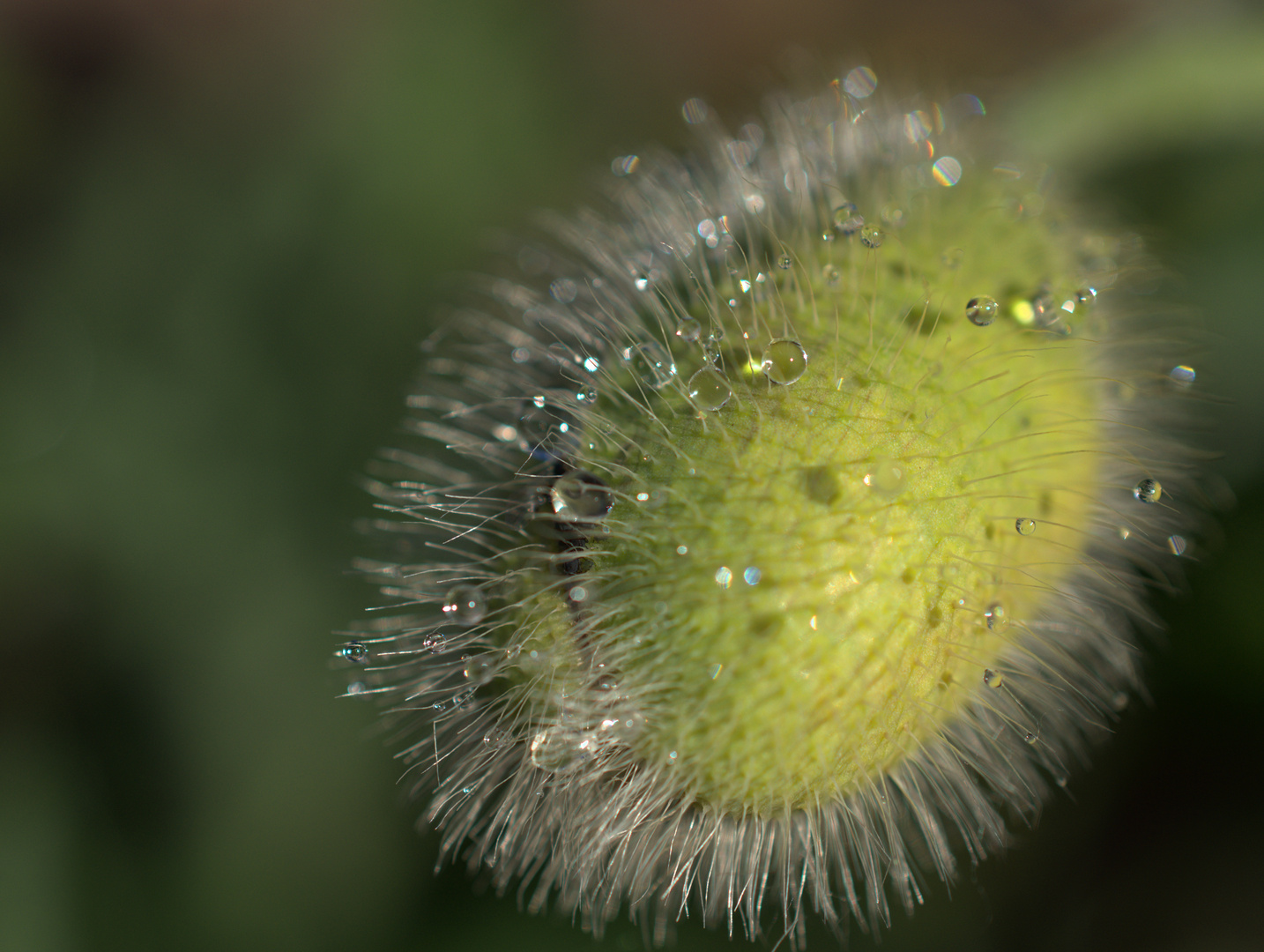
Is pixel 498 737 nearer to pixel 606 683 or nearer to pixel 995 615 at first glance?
pixel 606 683

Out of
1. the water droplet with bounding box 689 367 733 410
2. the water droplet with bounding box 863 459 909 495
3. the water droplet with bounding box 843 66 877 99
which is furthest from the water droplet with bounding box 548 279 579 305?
the water droplet with bounding box 843 66 877 99

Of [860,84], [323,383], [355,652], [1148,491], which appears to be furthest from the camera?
[323,383]

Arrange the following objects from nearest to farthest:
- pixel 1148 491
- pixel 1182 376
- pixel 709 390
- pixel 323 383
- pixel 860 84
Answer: pixel 709 390
pixel 1148 491
pixel 1182 376
pixel 860 84
pixel 323 383

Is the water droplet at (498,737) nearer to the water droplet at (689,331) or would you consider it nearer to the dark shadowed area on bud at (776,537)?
the dark shadowed area on bud at (776,537)

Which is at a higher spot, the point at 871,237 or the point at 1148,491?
the point at 871,237

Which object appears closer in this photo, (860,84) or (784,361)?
(784,361)

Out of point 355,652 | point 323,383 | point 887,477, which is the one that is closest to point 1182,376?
point 887,477
